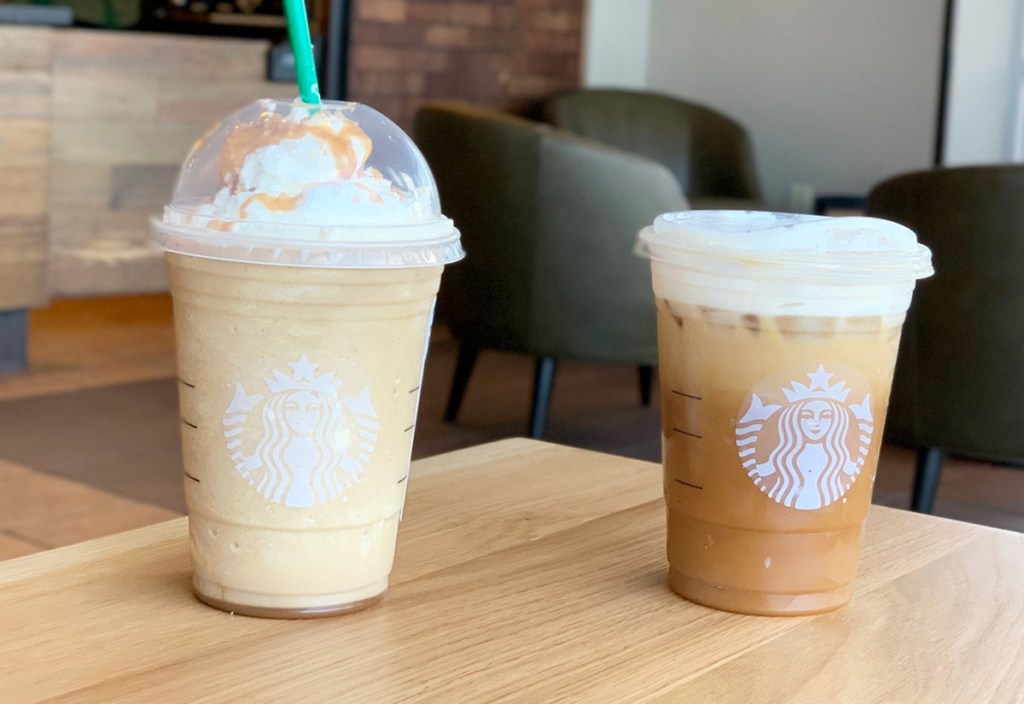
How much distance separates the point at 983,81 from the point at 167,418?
2918 millimetres

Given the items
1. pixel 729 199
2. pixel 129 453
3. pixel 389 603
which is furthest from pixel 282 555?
pixel 729 199

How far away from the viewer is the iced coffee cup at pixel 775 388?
654 millimetres

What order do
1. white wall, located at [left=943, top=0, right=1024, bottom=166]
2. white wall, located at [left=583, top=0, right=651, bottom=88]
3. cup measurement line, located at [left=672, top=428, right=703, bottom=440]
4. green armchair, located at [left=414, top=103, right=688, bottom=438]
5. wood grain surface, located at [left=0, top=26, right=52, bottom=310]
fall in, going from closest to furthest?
cup measurement line, located at [left=672, top=428, right=703, bottom=440] → green armchair, located at [left=414, top=103, right=688, bottom=438] → wood grain surface, located at [left=0, top=26, right=52, bottom=310] → white wall, located at [left=943, top=0, right=1024, bottom=166] → white wall, located at [left=583, top=0, right=651, bottom=88]

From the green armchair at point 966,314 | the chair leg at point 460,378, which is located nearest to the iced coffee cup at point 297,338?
the green armchair at point 966,314

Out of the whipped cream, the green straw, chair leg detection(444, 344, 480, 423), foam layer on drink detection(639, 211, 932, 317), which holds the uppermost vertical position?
the green straw

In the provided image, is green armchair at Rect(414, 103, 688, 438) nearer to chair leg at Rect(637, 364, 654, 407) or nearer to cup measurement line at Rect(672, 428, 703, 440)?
chair leg at Rect(637, 364, 654, 407)

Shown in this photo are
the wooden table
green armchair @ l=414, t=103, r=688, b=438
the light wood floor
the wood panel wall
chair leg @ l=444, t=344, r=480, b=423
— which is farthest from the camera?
the wood panel wall

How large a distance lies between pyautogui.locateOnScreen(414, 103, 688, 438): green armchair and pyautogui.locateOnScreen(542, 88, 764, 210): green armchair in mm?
1614

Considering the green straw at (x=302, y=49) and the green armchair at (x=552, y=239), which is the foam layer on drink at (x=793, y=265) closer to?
the green straw at (x=302, y=49)

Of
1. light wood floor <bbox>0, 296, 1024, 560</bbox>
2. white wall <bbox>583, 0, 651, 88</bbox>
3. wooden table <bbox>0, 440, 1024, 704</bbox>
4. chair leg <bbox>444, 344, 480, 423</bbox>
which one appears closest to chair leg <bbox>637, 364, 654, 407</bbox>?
light wood floor <bbox>0, 296, 1024, 560</bbox>

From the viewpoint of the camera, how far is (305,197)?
2.04 feet

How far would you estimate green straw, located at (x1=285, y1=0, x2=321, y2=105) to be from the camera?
0.63 meters

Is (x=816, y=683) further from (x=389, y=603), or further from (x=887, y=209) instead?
(x=887, y=209)

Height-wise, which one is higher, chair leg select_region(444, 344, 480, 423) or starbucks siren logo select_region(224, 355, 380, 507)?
starbucks siren logo select_region(224, 355, 380, 507)
